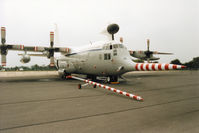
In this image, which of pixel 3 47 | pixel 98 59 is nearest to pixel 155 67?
pixel 98 59

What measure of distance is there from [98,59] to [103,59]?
2.17ft

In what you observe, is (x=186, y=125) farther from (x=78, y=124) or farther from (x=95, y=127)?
(x=78, y=124)

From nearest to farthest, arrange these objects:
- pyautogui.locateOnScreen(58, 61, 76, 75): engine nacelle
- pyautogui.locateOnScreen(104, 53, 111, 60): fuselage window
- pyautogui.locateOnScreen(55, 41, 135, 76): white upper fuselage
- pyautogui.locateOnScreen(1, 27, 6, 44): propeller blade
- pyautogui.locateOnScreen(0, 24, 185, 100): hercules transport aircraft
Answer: pyautogui.locateOnScreen(0, 24, 185, 100): hercules transport aircraft < pyautogui.locateOnScreen(55, 41, 135, 76): white upper fuselage < pyautogui.locateOnScreen(104, 53, 111, 60): fuselage window < pyautogui.locateOnScreen(1, 27, 6, 44): propeller blade < pyautogui.locateOnScreen(58, 61, 76, 75): engine nacelle

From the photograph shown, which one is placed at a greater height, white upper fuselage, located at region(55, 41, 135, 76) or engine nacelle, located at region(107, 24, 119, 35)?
engine nacelle, located at region(107, 24, 119, 35)

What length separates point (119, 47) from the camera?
39.2 ft

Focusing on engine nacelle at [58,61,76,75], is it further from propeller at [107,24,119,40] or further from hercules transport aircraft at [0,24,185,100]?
propeller at [107,24,119,40]

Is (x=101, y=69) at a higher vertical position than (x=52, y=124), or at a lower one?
higher

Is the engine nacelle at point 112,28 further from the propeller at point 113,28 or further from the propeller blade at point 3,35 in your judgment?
the propeller blade at point 3,35

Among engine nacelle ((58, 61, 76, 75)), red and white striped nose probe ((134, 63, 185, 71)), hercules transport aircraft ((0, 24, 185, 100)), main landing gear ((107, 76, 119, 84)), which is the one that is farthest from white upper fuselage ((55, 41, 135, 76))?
red and white striped nose probe ((134, 63, 185, 71))

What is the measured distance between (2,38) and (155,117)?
17546mm

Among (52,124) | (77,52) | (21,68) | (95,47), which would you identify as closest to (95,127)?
(52,124)

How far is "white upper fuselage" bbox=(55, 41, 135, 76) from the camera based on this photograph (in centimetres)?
1140

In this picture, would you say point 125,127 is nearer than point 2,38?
Yes

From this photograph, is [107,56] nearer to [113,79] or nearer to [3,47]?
[113,79]
